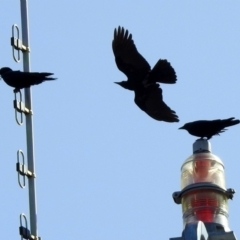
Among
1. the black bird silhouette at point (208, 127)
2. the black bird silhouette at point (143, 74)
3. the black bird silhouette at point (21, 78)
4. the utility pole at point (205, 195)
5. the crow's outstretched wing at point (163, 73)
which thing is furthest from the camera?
the black bird silhouette at point (143, 74)

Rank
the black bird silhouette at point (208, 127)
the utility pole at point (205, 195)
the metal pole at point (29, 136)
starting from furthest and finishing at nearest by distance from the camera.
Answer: the black bird silhouette at point (208, 127) < the metal pole at point (29, 136) < the utility pole at point (205, 195)

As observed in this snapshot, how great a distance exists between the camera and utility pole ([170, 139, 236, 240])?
15.0 ft

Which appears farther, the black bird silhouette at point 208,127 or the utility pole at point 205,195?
the black bird silhouette at point 208,127

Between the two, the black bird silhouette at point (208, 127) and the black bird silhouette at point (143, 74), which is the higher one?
the black bird silhouette at point (143, 74)

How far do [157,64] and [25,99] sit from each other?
6046mm

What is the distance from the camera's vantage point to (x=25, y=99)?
7.50 metres

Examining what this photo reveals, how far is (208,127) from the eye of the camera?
294 inches

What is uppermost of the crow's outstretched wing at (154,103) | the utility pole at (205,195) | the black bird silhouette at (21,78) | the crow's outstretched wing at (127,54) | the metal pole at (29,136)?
the crow's outstretched wing at (127,54)

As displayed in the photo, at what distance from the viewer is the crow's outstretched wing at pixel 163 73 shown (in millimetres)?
13117

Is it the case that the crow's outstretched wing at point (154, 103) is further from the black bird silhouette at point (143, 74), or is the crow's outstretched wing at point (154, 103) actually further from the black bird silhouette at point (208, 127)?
the black bird silhouette at point (208, 127)

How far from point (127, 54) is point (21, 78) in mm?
4658

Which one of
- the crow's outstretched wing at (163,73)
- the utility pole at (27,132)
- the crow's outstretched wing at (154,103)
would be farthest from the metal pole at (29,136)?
the crow's outstretched wing at (154,103)

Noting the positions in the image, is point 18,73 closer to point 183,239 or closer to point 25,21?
point 25,21

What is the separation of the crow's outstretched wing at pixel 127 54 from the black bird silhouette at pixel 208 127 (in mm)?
5209
